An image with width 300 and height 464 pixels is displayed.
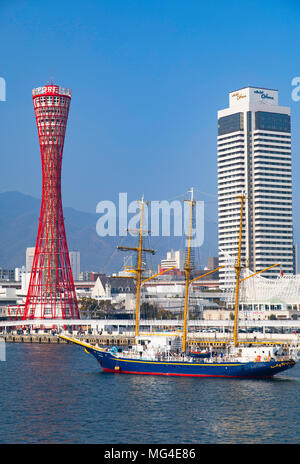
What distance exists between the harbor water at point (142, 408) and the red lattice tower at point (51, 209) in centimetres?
5415

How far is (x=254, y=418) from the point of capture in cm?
5494

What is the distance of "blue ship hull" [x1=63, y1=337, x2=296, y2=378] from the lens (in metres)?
78.6

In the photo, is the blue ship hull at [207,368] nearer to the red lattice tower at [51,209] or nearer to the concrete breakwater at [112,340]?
the concrete breakwater at [112,340]

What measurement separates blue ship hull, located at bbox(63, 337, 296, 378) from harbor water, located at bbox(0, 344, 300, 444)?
138 centimetres

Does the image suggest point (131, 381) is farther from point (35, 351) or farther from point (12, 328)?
point (12, 328)

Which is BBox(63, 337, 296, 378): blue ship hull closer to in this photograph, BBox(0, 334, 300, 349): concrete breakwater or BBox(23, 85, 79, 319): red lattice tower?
Result: BBox(0, 334, 300, 349): concrete breakwater

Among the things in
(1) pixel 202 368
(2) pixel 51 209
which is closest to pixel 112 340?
(2) pixel 51 209

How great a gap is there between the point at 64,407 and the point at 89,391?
369 inches

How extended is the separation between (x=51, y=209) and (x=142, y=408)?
268 ft

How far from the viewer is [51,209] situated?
137500mm

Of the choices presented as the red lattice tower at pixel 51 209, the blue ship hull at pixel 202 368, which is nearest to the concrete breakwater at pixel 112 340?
the red lattice tower at pixel 51 209

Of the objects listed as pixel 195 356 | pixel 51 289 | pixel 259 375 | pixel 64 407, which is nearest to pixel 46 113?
pixel 51 289

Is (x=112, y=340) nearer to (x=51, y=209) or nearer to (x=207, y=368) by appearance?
(x=51, y=209)

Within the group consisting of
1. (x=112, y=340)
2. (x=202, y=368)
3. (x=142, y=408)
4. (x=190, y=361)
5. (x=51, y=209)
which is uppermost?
(x=51, y=209)
